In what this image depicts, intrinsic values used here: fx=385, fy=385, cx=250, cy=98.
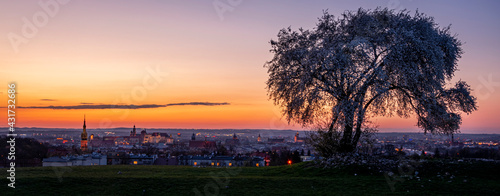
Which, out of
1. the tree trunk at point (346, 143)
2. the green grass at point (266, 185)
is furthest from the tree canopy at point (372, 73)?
the green grass at point (266, 185)

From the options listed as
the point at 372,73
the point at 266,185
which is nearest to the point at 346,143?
the point at 372,73

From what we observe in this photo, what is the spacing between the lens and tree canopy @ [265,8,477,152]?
22391 mm

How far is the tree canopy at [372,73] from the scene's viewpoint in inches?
882

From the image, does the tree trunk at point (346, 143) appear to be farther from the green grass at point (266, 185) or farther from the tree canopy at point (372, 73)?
the green grass at point (266, 185)

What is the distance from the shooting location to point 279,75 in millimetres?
25359

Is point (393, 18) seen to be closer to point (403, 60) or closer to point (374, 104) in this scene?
point (403, 60)

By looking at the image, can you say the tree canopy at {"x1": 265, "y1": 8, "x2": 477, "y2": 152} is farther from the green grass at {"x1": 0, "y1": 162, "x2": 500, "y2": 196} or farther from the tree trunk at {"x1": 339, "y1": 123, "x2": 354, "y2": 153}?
the green grass at {"x1": 0, "y1": 162, "x2": 500, "y2": 196}

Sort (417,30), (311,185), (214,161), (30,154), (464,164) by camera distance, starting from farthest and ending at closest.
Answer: (214,161) → (30,154) → (417,30) → (464,164) → (311,185)

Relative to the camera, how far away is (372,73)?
22.6 meters

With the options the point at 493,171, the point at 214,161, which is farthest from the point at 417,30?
the point at 214,161

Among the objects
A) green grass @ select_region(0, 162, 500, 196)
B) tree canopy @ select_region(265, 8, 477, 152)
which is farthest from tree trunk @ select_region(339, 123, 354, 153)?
green grass @ select_region(0, 162, 500, 196)

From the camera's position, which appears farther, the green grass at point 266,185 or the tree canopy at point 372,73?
the tree canopy at point 372,73

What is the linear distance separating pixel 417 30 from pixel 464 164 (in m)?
8.51

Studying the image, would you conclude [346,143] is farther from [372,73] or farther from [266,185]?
[266,185]
